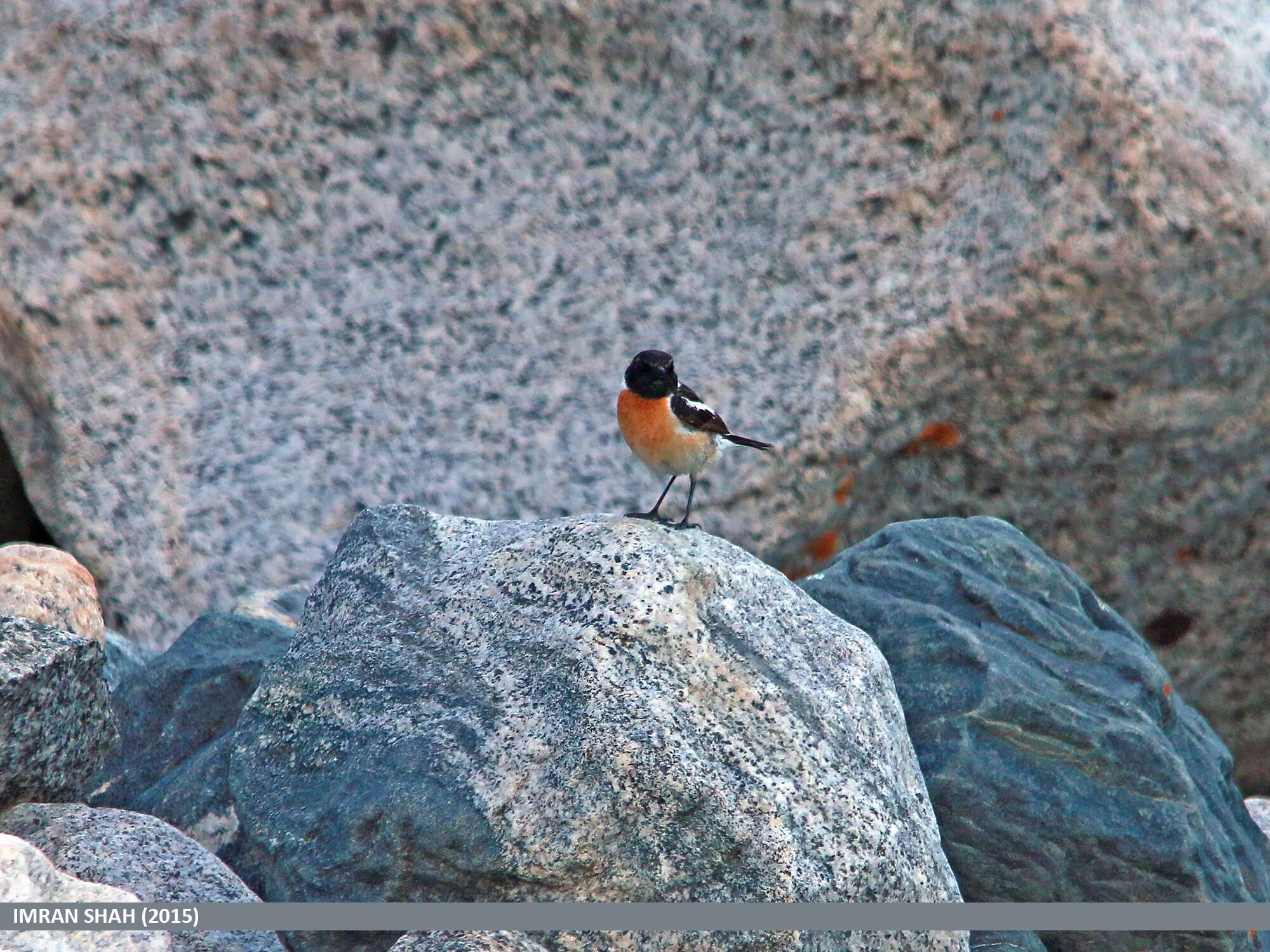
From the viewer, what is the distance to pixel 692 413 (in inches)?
199

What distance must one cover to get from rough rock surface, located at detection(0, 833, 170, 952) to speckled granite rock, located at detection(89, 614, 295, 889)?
1.16 meters

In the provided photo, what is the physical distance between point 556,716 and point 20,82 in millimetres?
5520

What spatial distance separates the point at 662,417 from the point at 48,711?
2.33 meters

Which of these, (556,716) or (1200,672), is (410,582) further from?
(1200,672)

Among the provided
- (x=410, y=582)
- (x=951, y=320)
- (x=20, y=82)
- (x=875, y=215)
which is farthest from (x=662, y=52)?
(x=410, y=582)

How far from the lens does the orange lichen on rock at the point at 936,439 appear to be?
7.09 meters

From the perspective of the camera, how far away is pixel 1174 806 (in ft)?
15.3

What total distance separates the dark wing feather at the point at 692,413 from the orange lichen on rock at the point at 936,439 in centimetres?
227

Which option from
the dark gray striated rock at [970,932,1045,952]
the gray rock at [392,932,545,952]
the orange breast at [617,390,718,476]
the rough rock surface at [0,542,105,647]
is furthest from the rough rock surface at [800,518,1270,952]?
the rough rock surface at [0,542,105,647]

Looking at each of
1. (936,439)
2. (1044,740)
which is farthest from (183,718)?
(936,439)

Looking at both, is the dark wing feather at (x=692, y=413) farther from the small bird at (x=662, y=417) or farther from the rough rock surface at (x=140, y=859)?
the rough rock surface at (x=140, y=859)

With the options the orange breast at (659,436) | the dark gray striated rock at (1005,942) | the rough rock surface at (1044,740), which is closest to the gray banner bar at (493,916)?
the dark gray striated rock at (1005,942)

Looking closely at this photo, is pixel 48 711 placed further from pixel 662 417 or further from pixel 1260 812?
pixel 1260 812

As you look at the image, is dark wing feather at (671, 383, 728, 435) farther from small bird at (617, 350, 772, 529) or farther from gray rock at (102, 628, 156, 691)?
gray rock at (102, 628, 156, 691)
